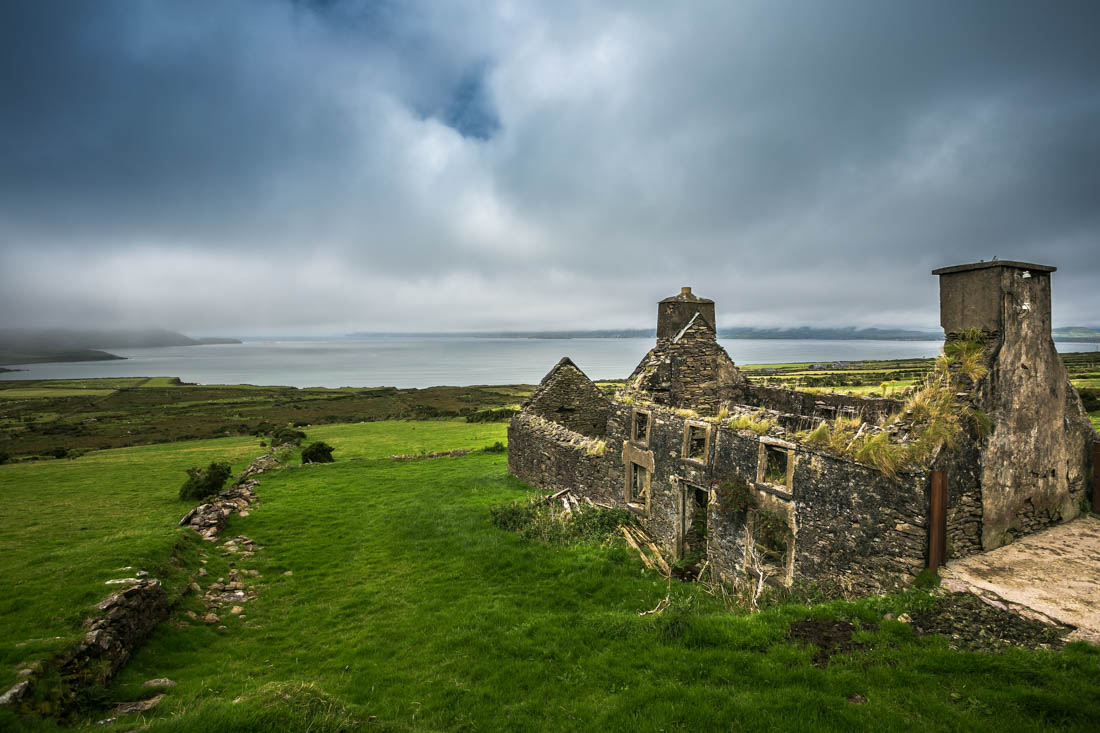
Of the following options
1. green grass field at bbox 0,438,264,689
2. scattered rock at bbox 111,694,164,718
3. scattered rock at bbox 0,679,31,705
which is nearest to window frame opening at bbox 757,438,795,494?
scattered rock at bbox 111,694,164,718

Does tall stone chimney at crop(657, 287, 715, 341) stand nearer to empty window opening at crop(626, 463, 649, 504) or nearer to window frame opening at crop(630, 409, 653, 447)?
window frame opening at crop(630, 409, 653, 447)

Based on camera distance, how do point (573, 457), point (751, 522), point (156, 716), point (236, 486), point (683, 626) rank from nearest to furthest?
point (156, 716) → point (683, 626) → point (751, 522) → point (573, 457) → point (236, 486)

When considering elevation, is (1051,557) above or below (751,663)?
above

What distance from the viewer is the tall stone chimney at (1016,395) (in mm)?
9094

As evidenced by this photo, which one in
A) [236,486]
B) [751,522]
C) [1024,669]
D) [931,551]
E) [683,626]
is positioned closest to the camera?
[1024,669]

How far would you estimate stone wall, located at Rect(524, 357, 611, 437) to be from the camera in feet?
89.7

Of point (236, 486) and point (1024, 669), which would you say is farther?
point (236, 486)

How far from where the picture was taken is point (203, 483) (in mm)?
22094

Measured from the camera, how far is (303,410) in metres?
72.7

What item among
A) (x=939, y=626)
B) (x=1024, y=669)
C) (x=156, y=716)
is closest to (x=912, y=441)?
(x=939, y=626)

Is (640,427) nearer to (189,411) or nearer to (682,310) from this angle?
(682,310)

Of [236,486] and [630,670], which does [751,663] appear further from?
[236,486]

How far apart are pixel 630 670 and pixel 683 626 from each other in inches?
56.7

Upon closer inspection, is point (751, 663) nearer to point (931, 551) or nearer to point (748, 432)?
point (931, 551)
